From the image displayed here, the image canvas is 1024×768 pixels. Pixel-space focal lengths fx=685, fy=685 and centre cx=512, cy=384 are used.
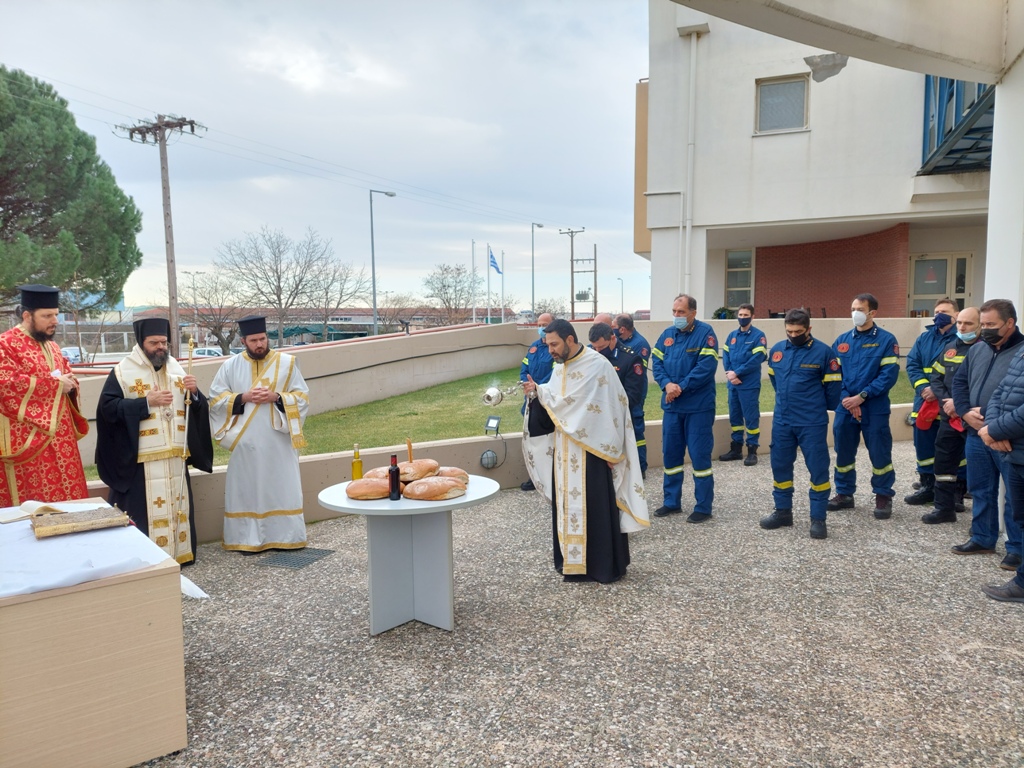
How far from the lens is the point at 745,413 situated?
9.66m

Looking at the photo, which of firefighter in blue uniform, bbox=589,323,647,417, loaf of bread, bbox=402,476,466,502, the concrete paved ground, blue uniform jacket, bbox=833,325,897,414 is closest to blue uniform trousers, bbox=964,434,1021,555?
the concrete paved ground

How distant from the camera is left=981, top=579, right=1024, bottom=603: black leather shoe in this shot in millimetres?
4711

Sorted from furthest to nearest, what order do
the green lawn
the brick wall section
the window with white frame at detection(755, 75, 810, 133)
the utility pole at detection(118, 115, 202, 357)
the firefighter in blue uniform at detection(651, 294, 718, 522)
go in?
1. the utility pole at detection(118, 115, 202, 357)
2. the brick wall section
3. the window with white frame at detection(755, 75, 810, 133)
4. the green lawn
5. the firefighter in blue uniform at detection(651, 294, 718, 522)

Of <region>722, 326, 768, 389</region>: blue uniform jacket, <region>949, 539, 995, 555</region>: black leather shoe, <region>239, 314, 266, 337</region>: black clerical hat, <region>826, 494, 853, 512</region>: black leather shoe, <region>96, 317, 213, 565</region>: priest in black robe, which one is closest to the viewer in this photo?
<region>96, 317, 213, 565</region>: priest in black robe

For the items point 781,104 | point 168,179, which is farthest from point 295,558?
point 168,179

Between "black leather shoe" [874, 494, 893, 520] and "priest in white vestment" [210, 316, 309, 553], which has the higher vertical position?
"priest in white vestment" [210, 316, 309, 553]

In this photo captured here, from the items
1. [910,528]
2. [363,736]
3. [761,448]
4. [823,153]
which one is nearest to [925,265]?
[823,153]

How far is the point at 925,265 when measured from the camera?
19.1 meters

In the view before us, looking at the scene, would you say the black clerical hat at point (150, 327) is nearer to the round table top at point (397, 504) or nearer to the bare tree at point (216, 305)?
the round table top at point (397, 504)

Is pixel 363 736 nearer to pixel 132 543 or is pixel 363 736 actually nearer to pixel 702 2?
pixel 132 543

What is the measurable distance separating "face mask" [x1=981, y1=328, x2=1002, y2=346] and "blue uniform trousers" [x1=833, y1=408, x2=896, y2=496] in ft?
5.91

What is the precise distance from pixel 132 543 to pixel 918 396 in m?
7.30

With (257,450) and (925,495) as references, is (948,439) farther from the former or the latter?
(257,450)

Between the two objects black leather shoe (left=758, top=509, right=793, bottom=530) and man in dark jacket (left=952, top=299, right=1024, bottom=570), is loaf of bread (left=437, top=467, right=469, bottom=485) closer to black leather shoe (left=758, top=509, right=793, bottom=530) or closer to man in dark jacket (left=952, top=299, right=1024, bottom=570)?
black leather shoe (left=758, top=509, right=793, bottom=530)
